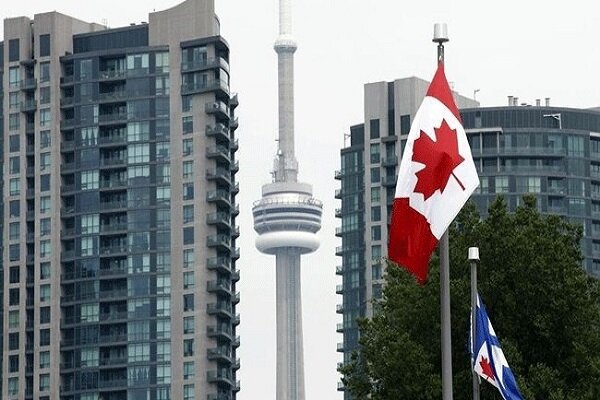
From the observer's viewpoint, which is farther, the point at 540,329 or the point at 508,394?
the point at 540,329

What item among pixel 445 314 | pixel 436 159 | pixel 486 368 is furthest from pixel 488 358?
pixel 436 159

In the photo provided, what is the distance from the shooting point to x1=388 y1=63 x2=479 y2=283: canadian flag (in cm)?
4566

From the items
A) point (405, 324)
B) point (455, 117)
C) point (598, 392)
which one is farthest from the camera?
point (405, 324)

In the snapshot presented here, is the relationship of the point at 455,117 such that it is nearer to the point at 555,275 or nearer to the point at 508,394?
the point at 508,394

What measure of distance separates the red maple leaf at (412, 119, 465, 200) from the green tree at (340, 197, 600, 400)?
30266mm

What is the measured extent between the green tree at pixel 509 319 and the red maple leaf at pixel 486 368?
1739cm

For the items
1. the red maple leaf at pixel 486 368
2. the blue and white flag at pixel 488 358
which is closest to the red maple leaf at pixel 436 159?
the blue and white flag at pixel 488 358

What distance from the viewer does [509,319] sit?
3115 inches

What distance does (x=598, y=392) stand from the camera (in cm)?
7506

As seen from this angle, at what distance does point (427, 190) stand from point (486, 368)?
43.8ft

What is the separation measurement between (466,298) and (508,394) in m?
20.8

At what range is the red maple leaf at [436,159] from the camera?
4588 cm

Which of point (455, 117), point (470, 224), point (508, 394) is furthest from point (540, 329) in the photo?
point (455, 117)

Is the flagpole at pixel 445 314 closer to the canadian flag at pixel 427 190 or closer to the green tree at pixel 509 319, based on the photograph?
the canadian flag at pixel 427 190
